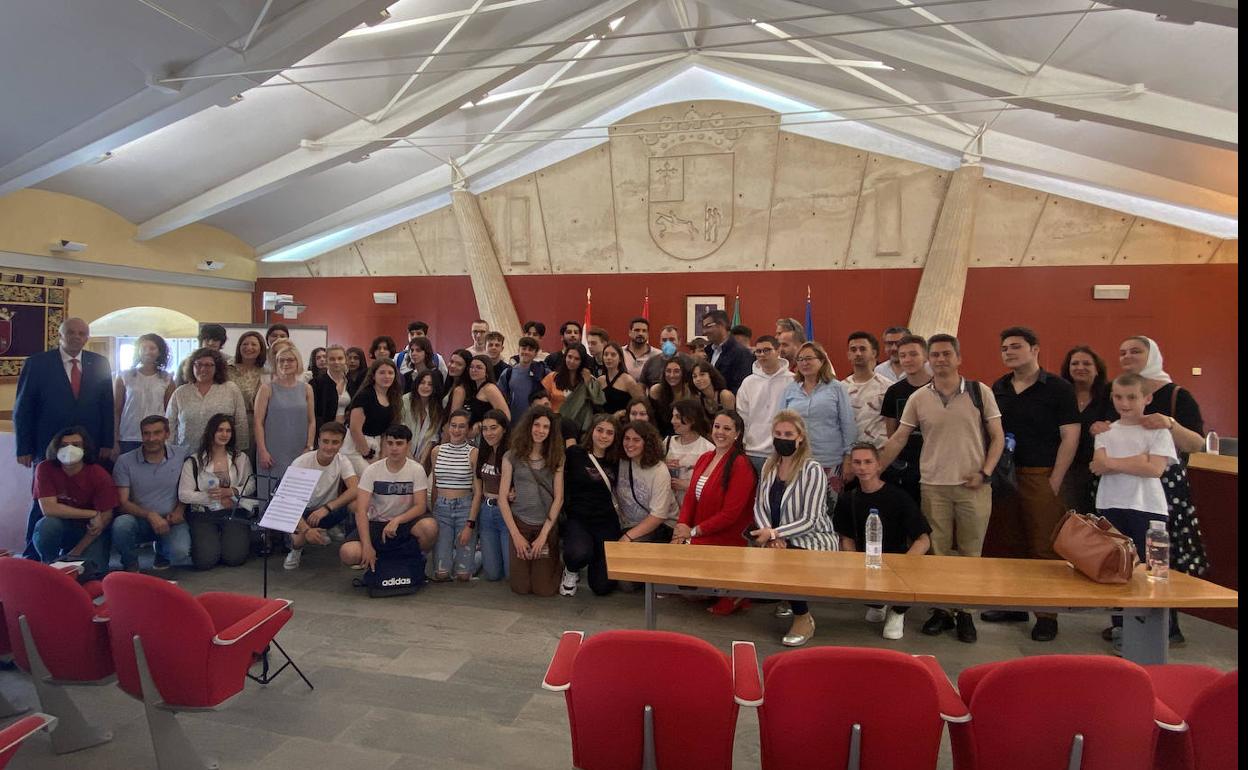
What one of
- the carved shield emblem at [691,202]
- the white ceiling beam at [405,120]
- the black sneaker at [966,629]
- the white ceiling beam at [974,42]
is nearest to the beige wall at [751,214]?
the carved shield emblem at [691,202]

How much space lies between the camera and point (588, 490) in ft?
14.9

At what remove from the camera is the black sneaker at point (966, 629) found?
3689 millimetres

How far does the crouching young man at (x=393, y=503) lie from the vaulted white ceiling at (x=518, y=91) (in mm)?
3848

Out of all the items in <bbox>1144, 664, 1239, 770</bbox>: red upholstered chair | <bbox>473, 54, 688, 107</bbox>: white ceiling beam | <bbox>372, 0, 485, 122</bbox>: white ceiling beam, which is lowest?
<bbox>1144, 664, 1239, 770</bbox>: red upholstered chair

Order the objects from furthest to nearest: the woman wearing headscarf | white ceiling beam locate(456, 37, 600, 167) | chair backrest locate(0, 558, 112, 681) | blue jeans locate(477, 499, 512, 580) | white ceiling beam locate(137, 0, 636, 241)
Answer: white ceiling beam locate(456, 37, 600, 167)
white ceiling beam locate(137, 0, 636, 241)
blue jeans locate(477, 499, 512, 580)
the woman wearing headscarf
chair backrest locate(0, 558, 112, 681)

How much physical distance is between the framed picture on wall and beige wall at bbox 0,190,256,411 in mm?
8003

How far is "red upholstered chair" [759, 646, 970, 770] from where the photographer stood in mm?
1686

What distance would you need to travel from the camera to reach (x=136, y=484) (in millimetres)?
4672

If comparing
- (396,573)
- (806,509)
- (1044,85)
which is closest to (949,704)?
(806,509)

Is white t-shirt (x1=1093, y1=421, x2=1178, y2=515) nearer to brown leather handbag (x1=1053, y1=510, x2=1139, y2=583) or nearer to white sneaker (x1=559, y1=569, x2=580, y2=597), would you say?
brown leather handbag (x1=1053, y1=510, x2=1139, y2=583)

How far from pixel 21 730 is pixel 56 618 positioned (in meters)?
1.05

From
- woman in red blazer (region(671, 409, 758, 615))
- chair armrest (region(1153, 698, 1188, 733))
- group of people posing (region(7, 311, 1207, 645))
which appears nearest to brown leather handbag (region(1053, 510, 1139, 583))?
group of people posing (region(7, 311, 1207, 645))

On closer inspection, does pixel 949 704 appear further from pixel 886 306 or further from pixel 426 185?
pixel 426 185

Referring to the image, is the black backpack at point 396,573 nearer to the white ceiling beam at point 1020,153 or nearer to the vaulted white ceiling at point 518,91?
the vaulted white ceiling at point 518,91
